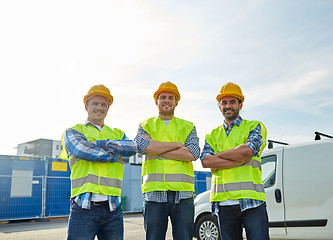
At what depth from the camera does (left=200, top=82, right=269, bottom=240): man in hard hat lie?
3.36m

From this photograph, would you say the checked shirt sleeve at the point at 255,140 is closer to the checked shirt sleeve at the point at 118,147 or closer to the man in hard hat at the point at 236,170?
the man in hard hat at the point at 236,170

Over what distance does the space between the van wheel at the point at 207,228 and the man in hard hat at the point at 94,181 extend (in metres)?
4.23

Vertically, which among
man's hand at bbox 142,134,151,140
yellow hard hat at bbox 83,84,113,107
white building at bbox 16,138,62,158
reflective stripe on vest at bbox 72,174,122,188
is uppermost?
white building at bbox 16,138,62,158

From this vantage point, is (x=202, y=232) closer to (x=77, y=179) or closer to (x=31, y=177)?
(x=77, y=179)

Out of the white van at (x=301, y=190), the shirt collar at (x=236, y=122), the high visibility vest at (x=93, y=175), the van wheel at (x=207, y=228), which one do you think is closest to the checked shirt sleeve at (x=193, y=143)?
the shirt collar at (x=236, y=122)

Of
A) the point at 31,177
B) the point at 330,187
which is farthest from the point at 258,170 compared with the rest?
the point at 31,177

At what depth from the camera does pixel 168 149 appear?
11.2ft

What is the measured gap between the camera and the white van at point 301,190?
→ 5.81 metres

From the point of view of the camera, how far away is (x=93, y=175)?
10.2 feet

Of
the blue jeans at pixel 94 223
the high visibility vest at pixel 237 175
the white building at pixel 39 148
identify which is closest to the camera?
the blue jeans at pixel 94 223

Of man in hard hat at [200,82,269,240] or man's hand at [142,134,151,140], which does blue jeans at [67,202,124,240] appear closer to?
man's hand at [142,134,151,140]

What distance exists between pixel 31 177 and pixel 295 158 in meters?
11.3

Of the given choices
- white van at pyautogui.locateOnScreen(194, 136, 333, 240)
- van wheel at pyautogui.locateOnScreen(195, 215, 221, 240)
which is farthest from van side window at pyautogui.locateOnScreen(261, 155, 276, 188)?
van wheel at pyautogui.locateOnScreen(195, 215, 221, 240)

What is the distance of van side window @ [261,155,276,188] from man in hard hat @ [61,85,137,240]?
398cm
